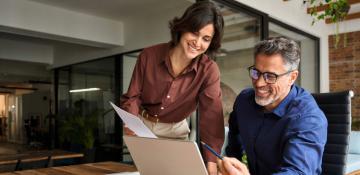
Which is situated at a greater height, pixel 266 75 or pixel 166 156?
pixel 266 75

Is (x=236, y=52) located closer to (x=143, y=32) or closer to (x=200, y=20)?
(x=143, y=32)

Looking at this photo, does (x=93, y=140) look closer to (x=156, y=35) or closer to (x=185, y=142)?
(x=156, y=35)

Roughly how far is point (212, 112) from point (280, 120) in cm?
28

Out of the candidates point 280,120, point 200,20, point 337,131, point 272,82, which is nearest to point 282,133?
point 280,120

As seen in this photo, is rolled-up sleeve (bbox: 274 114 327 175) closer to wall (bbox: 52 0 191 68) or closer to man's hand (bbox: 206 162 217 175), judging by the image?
man's hand (bbox: 206 162 217 175)

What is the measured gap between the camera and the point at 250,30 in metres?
4.43

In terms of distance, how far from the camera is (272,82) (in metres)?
1.25

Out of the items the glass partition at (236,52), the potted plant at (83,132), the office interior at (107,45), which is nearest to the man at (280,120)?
the office interior at (107,45)

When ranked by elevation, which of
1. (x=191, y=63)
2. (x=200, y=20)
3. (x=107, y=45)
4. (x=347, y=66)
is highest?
(x=107, y=45)

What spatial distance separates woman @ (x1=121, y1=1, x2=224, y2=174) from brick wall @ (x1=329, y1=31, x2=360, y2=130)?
526 centimetres

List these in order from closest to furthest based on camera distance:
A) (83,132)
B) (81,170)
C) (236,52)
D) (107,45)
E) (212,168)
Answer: (212,168) < (81,170) < (236,52) < (107,45) < (83,132)

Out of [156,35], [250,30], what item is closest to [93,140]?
[156,35]

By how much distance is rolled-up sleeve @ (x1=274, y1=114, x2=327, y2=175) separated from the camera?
1.06 meters

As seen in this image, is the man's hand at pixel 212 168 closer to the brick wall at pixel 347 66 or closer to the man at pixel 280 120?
the man at pixel 280 120
